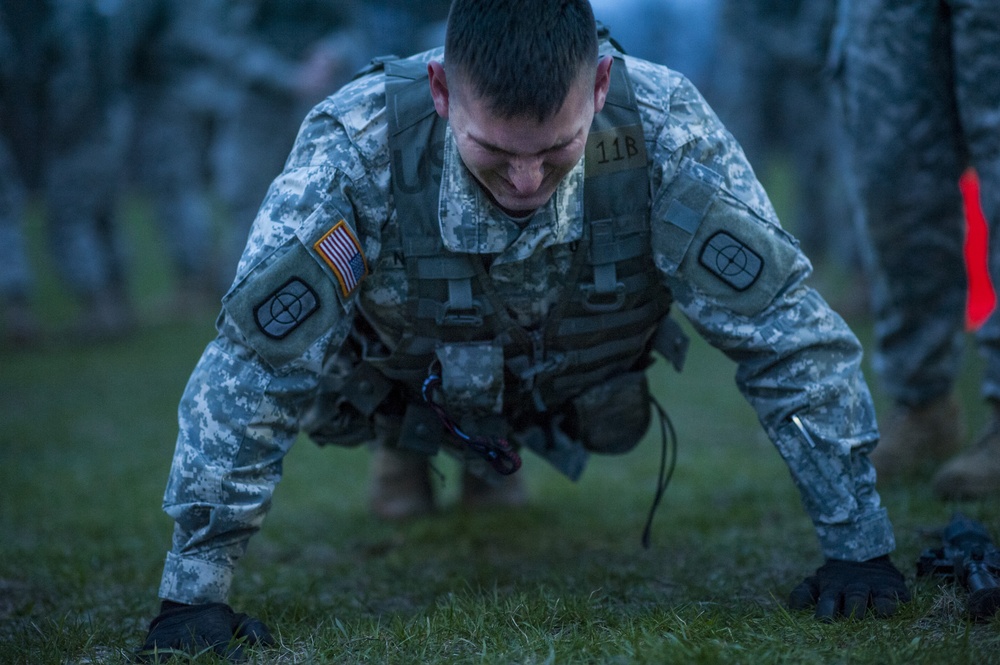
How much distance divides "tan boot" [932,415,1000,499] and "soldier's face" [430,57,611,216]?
1.71 m

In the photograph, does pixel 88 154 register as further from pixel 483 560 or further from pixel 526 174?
pixel 526 174

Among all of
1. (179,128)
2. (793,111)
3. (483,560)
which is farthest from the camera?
(179,128)

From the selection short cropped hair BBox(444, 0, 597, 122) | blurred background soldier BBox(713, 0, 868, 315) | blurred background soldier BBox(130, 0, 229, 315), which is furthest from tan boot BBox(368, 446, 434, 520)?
blurred background soldier BBox(130, 0, 229, 315)

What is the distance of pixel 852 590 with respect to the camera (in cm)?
225

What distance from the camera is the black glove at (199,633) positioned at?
2184 mm

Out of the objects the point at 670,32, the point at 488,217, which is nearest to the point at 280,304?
the point at 488,217

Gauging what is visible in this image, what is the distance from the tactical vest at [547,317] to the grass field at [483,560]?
1.62ft

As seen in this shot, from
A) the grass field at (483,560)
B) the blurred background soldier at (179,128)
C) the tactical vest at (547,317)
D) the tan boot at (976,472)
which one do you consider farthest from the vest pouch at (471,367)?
the blurred background soldier at (179,128)

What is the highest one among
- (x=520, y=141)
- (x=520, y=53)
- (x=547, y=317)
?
(x=520, y=53)

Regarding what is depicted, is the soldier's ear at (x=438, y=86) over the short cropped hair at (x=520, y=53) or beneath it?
beneath

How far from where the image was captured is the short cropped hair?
2.10 metres

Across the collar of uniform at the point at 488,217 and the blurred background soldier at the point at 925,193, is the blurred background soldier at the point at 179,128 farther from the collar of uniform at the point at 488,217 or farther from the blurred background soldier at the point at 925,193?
the collar of uniform at the point at 488,217

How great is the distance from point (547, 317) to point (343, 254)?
1.86 ft

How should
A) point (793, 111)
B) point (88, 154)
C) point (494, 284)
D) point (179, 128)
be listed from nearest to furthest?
point (494, 284), point (88, 154), point (793, 111), point (179, 128)
